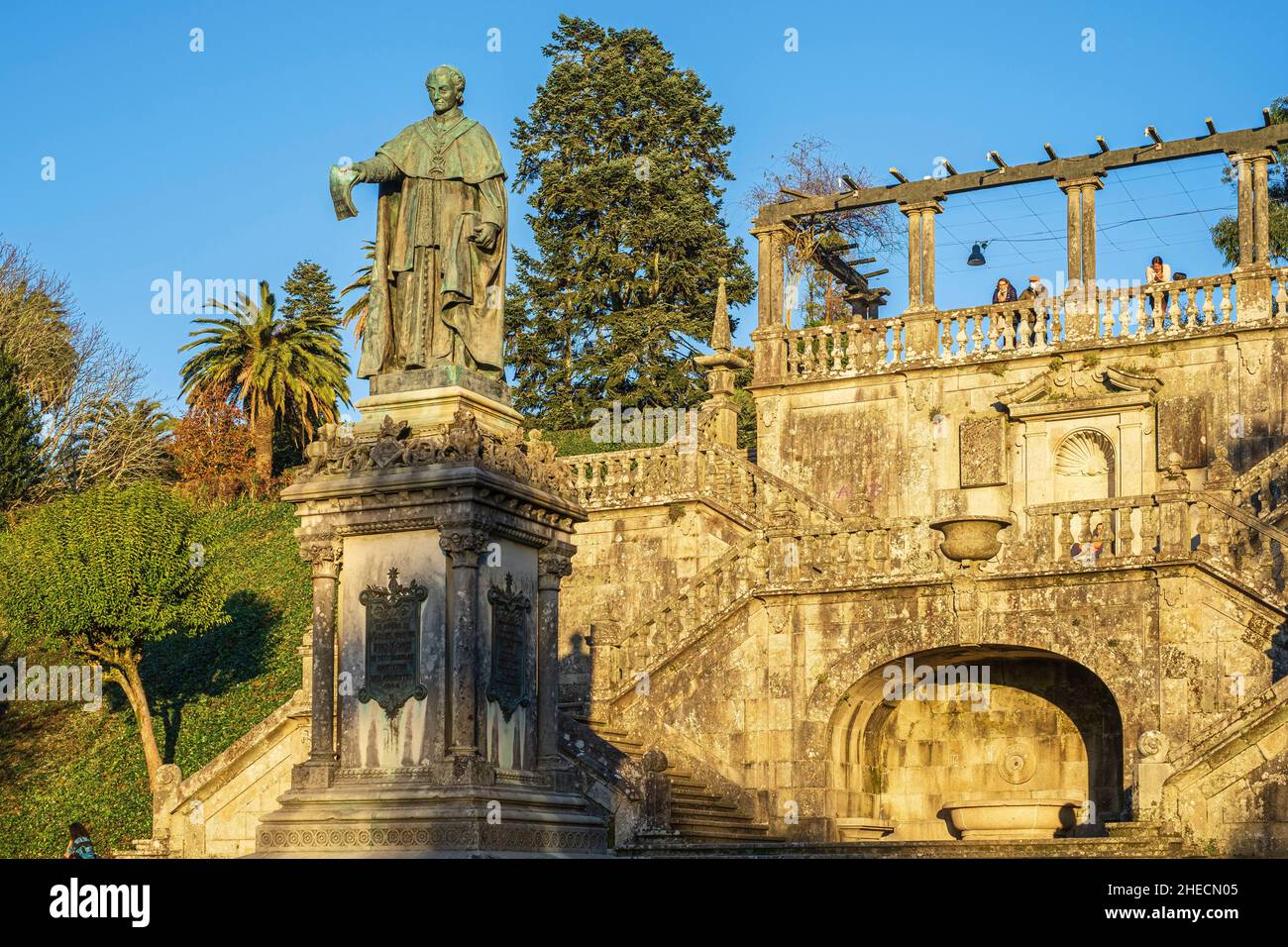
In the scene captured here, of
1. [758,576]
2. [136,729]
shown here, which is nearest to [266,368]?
[136,729]

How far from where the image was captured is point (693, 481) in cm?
3291

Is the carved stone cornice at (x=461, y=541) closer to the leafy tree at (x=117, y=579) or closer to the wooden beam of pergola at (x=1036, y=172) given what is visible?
the leafy tree at (x=117, y=579)

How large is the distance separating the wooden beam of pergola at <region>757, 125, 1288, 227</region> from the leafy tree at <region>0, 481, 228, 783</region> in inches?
493

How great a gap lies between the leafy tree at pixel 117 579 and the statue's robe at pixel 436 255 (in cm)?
1666

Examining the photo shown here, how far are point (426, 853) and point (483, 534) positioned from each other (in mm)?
2660

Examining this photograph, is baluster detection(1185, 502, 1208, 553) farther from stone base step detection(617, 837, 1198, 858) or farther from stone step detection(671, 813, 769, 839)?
stone step detection(671, 813, 769, 839)

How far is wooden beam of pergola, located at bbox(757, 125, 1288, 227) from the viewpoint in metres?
32.0

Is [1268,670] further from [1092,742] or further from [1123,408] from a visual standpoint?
[1123,408]

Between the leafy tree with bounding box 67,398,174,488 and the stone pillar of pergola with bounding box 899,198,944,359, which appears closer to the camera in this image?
the stone pillar of pergola with bounding box 899,198,944,359

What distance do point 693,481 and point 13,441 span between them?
20694 mm

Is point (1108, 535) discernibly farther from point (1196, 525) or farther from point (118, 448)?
point (118, 448)

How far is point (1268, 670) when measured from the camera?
24047mm

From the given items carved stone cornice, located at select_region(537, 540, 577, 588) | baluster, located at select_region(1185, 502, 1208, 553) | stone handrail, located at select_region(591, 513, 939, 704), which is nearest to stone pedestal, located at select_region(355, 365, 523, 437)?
carved stone cornice, located at select_region(537, 540, 577, 588)
